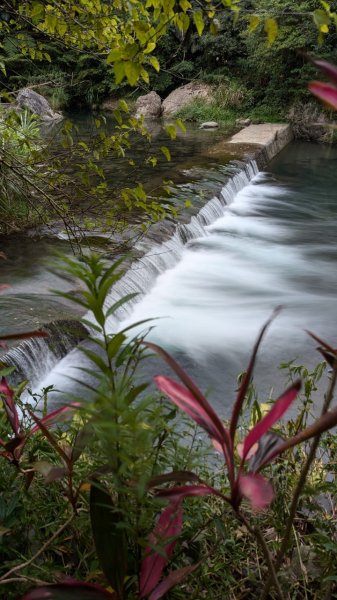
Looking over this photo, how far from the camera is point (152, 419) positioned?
1005 millimetres

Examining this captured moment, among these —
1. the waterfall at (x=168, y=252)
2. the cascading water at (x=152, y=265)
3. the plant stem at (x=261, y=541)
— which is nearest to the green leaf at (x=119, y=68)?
the cascading water at (x=152, y=265)

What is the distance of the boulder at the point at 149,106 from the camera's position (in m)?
19.2

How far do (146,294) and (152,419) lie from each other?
495 cm

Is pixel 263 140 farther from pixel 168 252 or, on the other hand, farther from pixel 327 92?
pixel 327 92

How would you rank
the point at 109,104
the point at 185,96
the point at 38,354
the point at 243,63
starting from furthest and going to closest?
1. the point at 109,104
2. the point at 185,96
3. the point at 243,63
4. the point at 38,354

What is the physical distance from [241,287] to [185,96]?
14.8 meters

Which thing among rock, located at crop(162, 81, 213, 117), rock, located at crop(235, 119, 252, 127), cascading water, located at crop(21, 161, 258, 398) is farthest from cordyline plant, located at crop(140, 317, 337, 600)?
rock, located at crop(162, 81, 213, 117)

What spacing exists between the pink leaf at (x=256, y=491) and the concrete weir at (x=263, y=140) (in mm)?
11960

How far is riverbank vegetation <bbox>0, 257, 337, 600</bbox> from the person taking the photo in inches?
35.8

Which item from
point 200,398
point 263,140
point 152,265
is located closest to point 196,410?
point 200,398

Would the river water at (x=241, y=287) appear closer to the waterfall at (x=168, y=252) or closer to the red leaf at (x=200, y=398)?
the waterfall at (x=168, y=252)

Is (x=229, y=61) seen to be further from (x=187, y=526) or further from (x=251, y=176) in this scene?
(x=187, y=526)

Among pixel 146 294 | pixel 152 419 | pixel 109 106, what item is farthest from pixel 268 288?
pixel 109 106

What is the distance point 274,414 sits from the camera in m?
0.94
